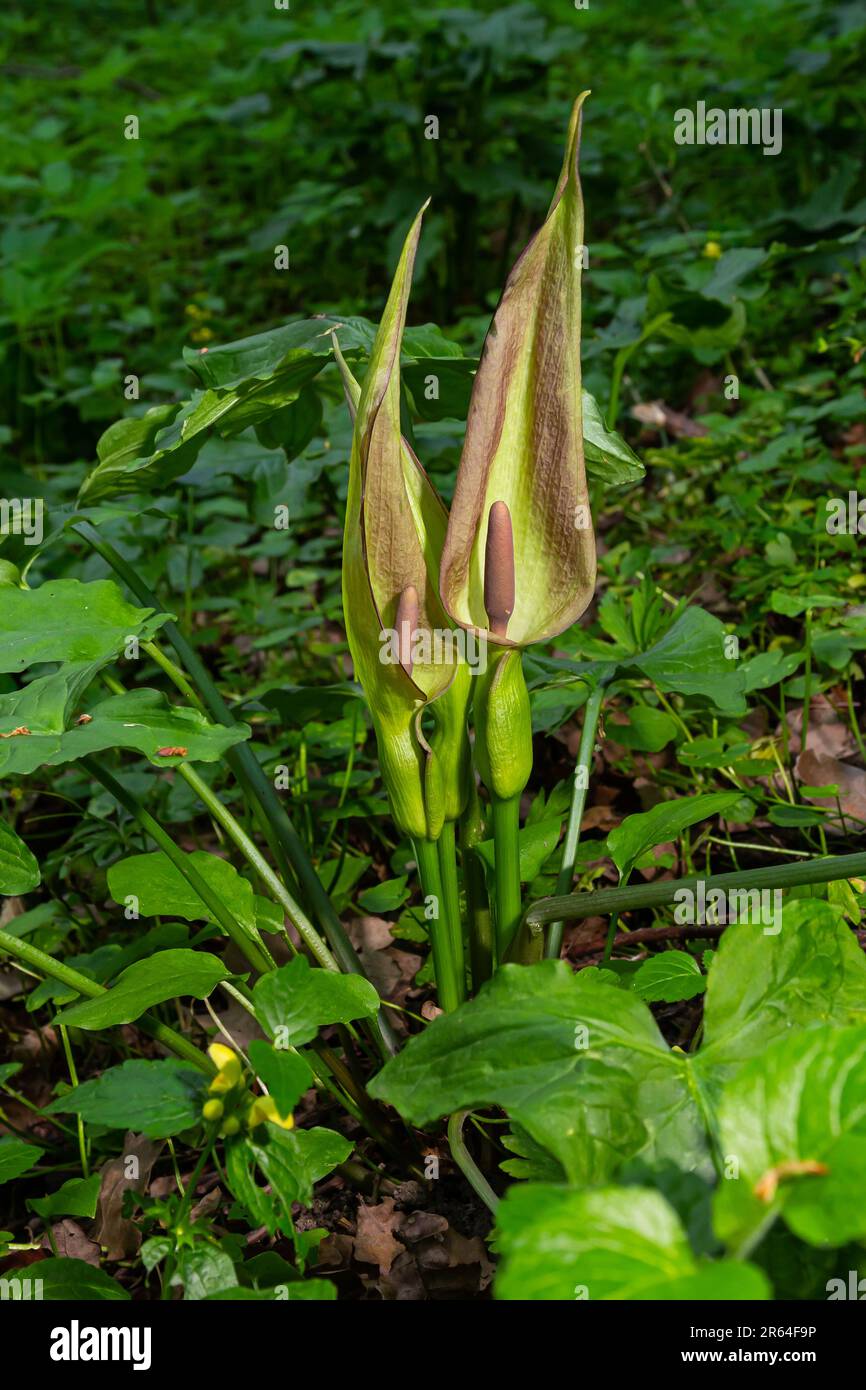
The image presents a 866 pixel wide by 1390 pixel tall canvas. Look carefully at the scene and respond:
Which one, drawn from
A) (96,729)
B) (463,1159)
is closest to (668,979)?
(463,1159)

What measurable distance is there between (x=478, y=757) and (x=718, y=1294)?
0.54m

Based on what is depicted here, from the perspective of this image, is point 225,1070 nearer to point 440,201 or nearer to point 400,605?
point 400,605

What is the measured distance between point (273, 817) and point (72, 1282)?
1.65 feet

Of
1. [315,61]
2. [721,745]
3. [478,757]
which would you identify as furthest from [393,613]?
[315,61]

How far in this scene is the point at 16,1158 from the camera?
4.04 ft

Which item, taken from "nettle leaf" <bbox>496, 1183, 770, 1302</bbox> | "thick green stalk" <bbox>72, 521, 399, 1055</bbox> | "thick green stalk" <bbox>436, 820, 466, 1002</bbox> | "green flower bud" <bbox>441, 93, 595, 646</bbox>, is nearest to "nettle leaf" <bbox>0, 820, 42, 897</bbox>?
"thick green stalk" <bbox>72, 521, 399, 1055</bbox>

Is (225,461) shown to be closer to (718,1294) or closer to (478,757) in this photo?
(478,757)

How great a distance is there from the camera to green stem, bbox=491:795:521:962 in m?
1.12

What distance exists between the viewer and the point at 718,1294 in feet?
2.10

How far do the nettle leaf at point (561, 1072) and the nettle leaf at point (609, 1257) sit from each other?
0.16 metres

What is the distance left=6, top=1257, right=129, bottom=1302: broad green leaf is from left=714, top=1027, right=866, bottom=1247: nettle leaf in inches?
25.3

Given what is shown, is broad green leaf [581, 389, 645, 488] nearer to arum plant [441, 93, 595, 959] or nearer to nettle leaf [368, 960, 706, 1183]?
arum plant [441, 93, 595, 959]

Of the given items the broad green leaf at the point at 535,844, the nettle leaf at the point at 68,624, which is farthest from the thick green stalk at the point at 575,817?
the nettle leaf at the point at 68,624

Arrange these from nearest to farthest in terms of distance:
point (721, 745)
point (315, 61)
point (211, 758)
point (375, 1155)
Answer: point (211, 758)
point (375, 1155)
point (721, 745)
point (315, 61)
